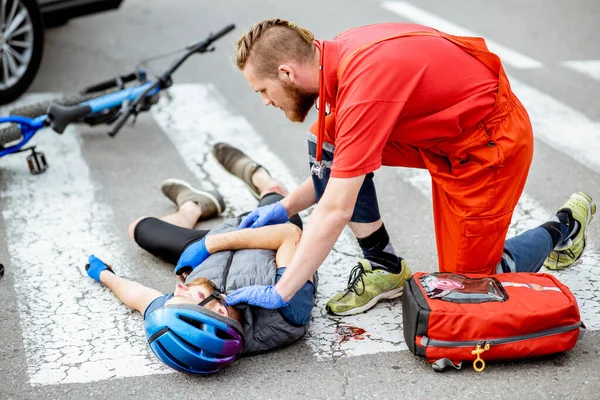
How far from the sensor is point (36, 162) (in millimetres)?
5996

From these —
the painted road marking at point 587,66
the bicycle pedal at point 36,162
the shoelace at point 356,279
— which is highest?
the painted road marking at point 587,66

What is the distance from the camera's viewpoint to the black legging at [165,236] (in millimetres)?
4770

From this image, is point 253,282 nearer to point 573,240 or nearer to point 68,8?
point 573,240

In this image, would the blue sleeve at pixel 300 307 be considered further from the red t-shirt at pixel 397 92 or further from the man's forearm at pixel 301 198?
the red t-shirt at pixel 397 92

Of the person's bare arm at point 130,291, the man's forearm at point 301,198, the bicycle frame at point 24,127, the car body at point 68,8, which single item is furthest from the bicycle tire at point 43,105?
the man's forearm at point 301,198

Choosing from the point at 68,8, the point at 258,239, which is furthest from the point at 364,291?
the point at 68,8

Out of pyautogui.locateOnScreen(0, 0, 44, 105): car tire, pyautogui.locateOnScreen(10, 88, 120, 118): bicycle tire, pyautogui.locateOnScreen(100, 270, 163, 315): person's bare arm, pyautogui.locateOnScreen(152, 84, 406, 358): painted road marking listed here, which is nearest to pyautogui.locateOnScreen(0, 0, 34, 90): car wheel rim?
pyautogui.locateOnScreen(0, 0, 44, 105): car tire

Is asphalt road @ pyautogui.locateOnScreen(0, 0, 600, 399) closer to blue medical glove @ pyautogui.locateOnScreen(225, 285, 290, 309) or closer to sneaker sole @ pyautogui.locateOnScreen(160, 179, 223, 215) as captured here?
sneaker sole @ pyautogui.locateOnScreen(160, 179, 223, 215)

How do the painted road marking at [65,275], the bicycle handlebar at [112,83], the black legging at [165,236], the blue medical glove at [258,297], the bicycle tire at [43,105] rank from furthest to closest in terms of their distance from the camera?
the bicycle handlebar at [112,83]
the bicycle tire at [43,105]
the black legging at [165,236]
the painted road marking at [65,275]
the blue medical glove at [258,297]

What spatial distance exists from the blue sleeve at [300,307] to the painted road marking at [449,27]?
14.5 ft

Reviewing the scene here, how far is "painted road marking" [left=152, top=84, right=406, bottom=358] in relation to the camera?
161 inches

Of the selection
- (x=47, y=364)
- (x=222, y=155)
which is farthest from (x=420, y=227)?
(x=47, y=364)

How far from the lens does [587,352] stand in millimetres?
3844

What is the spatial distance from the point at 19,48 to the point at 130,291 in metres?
3.62
